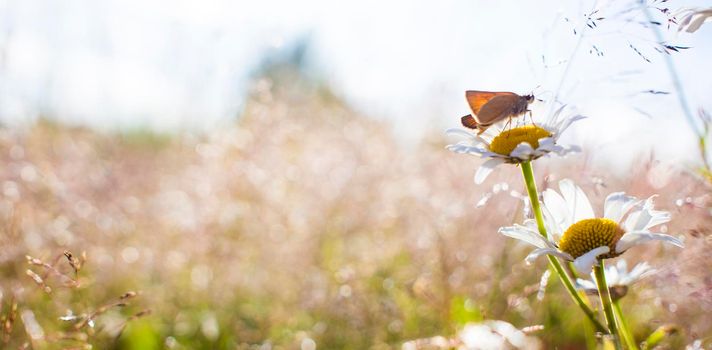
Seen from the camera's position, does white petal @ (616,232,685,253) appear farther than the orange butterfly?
No

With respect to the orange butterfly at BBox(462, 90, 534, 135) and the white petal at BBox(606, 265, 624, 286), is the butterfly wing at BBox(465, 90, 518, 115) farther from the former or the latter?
the white petal at BBox(606, 265, 624, 286)

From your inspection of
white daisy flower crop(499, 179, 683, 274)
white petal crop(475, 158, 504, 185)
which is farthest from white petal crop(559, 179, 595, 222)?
white petal crop(475, 158, 504, 185)

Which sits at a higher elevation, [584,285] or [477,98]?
[477,98]

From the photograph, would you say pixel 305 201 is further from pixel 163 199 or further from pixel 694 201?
pixel 694 201

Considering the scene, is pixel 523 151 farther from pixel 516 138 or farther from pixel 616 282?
pixel 616 282

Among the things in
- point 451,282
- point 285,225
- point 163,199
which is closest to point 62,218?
point 163,199

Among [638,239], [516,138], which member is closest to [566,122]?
[516,138]
